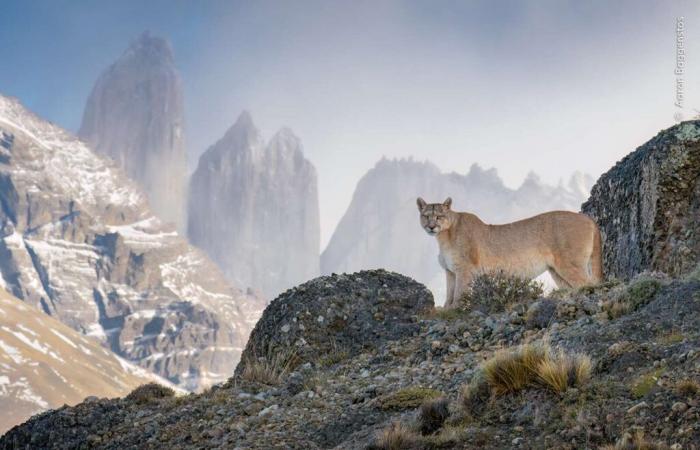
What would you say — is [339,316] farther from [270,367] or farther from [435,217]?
[435,217]

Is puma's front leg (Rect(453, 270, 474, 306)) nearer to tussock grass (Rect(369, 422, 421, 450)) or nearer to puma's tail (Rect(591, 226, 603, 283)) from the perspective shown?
puma's tail (Rect(591, 226, 603, 283))

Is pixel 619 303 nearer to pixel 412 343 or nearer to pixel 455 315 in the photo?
pixel 412 343

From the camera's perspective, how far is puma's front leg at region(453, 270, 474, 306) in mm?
18609

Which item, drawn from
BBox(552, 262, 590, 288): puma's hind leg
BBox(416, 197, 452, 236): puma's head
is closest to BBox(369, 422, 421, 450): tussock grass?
BBox(552, 262, 590, 288): puma's hind leg

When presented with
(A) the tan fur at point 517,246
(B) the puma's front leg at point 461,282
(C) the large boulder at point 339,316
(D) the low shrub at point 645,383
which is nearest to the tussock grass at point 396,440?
(D) the low shrub at point 645,383


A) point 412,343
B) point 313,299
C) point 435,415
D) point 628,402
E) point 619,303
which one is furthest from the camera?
point 313,299

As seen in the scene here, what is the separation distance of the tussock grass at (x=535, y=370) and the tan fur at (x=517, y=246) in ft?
27.5

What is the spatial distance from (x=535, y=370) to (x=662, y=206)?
9161 mm

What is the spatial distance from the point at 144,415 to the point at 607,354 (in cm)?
784

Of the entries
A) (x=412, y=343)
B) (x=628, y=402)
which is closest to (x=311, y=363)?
(x=412, y=343)

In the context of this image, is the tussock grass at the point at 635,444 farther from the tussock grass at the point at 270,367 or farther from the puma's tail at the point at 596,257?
the puma's tail at the point at 596,257

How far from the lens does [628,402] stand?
8.28 m

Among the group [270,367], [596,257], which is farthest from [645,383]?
[596,257]

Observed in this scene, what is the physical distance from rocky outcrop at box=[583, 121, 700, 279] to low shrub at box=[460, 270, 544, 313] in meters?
2.46
